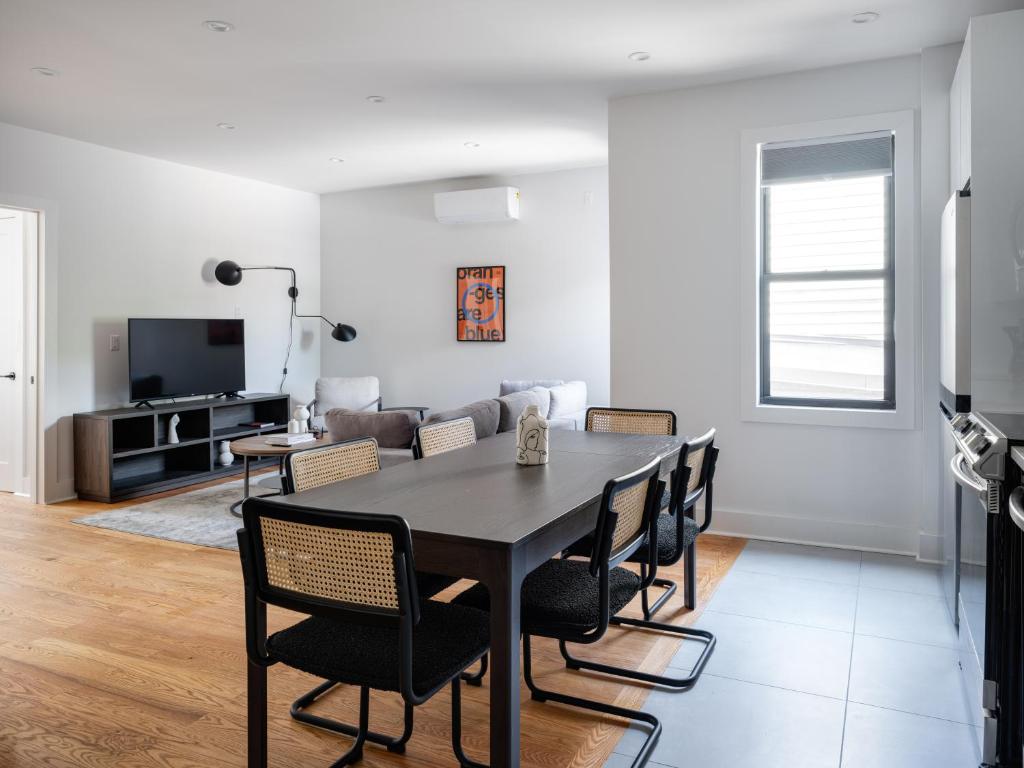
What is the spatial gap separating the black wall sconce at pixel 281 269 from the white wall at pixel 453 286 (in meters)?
0.22

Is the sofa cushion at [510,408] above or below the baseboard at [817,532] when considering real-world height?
above

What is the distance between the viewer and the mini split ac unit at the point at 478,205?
6.67 m

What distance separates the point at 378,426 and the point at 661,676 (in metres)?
2.49

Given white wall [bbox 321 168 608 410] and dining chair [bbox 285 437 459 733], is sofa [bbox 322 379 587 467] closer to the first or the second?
dining chair [bbox 285 437 459 733]

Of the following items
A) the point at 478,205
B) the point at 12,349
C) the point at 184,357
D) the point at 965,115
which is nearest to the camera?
the point at 965,115

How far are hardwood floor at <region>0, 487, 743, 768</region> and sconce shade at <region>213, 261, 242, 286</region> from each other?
3.14 m

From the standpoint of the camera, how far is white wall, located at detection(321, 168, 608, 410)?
21.5 ft

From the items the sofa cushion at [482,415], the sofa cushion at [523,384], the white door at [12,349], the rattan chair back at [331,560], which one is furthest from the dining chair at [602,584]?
the white door at [12,349]

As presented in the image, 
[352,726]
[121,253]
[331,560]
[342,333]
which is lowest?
[352,726]

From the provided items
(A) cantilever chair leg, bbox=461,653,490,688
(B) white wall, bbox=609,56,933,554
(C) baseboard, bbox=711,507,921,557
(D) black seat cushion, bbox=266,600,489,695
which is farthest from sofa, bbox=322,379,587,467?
(D) black seat cushion, bbox=266,600,489,695

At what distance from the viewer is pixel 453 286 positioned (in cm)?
716

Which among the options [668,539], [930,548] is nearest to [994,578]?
[668,539]

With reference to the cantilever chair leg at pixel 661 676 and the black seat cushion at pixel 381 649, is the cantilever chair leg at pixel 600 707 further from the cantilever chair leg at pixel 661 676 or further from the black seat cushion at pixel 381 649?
the black seat cushion at pixel 381 649

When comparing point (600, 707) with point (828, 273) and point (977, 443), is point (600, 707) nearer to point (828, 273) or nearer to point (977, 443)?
point (977, 443)
